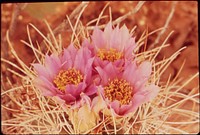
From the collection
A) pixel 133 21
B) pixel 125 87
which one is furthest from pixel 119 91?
pixel 133 21

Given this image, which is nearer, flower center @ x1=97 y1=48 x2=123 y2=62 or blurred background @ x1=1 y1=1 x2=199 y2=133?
flower center @ x1=97 y1=48 x2=123 y2=62

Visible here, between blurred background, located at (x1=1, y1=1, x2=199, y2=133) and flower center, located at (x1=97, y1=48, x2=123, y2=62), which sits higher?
blurred background, located at (x1=1, y1=1, x2=199, y2=133)

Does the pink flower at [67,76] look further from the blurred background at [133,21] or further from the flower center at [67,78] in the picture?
the blurred background at [133,21]

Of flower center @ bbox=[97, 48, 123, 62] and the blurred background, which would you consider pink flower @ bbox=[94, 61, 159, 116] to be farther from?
the blurred background

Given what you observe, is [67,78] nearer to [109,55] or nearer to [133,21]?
[109,55]

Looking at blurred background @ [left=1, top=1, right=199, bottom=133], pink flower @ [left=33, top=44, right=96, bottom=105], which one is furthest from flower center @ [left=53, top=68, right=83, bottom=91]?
blurred background @ [left=1, top=1, right=199, bottom=133]

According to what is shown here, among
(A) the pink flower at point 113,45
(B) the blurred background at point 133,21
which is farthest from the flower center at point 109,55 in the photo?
(B) the blurred background at point 133,21
